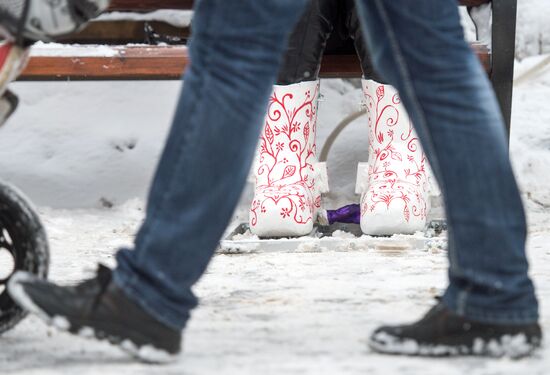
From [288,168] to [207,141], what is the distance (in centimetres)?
143

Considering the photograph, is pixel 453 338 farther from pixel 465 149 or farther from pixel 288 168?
pixel 288 168

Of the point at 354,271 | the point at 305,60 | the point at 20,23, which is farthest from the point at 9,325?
the point at 305,60

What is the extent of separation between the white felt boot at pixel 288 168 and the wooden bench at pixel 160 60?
0.91 ft

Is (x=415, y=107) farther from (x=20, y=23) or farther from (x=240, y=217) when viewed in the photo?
(x=240, y=217)

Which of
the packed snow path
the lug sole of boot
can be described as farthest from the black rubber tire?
the lug sole of boot

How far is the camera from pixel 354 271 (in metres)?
2.10

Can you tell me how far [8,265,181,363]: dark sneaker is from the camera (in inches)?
48.6

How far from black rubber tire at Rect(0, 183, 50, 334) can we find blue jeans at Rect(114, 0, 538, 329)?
0.22 m

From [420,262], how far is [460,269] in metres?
0.92

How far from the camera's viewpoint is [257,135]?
125 centimetres

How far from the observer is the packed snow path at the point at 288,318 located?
1282mm

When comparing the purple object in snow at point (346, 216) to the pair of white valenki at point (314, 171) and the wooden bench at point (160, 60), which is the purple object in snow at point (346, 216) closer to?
the pair of white valenki at point (314, 171)

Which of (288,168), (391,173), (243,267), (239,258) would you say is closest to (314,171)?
(288,168)

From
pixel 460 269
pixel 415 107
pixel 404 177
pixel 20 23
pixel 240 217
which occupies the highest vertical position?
pixel 20 23
